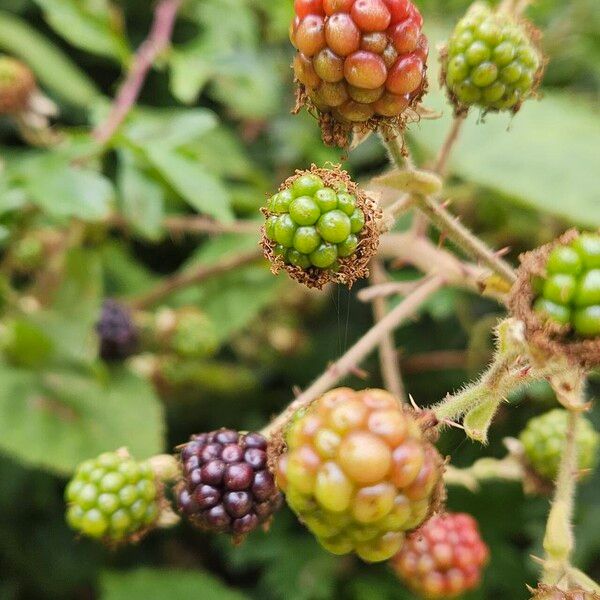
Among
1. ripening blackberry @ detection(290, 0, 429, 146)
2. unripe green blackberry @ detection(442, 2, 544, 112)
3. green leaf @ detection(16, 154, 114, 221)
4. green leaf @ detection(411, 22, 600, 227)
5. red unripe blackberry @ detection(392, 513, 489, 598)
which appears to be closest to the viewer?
ripening blackberry @ detection(290, 0, 429, 146)

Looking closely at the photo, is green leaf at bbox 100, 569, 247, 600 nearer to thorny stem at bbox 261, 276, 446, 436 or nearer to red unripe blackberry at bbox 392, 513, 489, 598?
red unripe blackberry at bbox 392, 513, 489, 598

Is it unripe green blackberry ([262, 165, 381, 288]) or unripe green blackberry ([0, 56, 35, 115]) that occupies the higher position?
unripe green blackberry ([262, 165, 381, 288])

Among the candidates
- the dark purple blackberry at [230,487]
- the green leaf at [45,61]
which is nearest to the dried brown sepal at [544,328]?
the dark purple blackberry at [230,487]

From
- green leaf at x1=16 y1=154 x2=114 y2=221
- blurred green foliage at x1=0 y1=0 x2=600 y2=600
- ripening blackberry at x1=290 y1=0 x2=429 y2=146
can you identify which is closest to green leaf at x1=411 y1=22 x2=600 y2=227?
blurred green foliage at x1=0 y1=0 x2=600 y2=600

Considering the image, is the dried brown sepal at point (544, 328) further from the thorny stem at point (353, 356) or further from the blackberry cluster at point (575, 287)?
the thorny stem at point (353, 356)

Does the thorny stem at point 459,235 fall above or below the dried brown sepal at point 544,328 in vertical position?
below

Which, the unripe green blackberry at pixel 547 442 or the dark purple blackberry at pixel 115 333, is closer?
the unripe green blackberry at pixel 547 442

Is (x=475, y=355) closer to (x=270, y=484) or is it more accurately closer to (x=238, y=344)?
(x=238, y=344)
